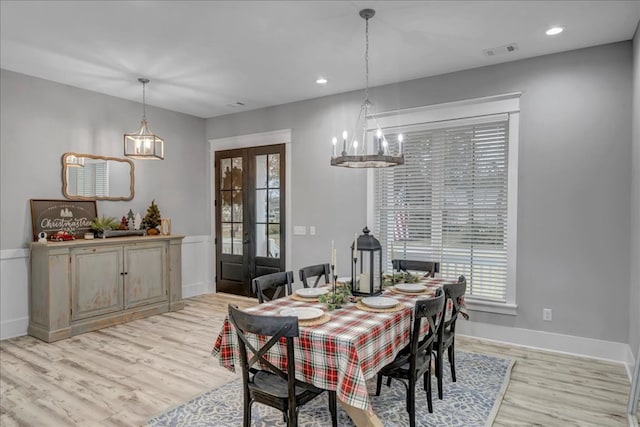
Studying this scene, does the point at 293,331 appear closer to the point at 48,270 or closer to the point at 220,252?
the point at 48,270

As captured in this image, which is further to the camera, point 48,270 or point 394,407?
point 48,270

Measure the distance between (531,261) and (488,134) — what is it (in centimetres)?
136

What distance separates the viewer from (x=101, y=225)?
15.7ft

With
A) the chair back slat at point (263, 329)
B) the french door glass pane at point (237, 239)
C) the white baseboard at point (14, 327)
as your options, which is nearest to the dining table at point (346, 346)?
the chair back slat at point (263, 329)

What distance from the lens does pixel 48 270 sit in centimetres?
408

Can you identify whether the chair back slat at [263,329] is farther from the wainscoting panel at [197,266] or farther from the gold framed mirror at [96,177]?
the wainscoting panel at [197,266]

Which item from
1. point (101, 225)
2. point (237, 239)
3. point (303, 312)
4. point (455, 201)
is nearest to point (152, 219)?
point (101, 225)

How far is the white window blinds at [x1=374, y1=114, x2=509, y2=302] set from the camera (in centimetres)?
404

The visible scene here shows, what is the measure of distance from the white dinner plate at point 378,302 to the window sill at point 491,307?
1834mm

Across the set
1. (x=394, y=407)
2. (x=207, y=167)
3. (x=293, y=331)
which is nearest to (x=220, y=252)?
(x=207, y=167)

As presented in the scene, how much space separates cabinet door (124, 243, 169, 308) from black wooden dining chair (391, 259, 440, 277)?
10.2ft

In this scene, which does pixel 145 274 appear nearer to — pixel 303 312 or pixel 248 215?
pixel 248 215

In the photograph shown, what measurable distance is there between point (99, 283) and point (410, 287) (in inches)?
141

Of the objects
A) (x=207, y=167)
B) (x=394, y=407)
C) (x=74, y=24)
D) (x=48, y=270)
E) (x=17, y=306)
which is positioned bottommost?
(x=394, y=407)
